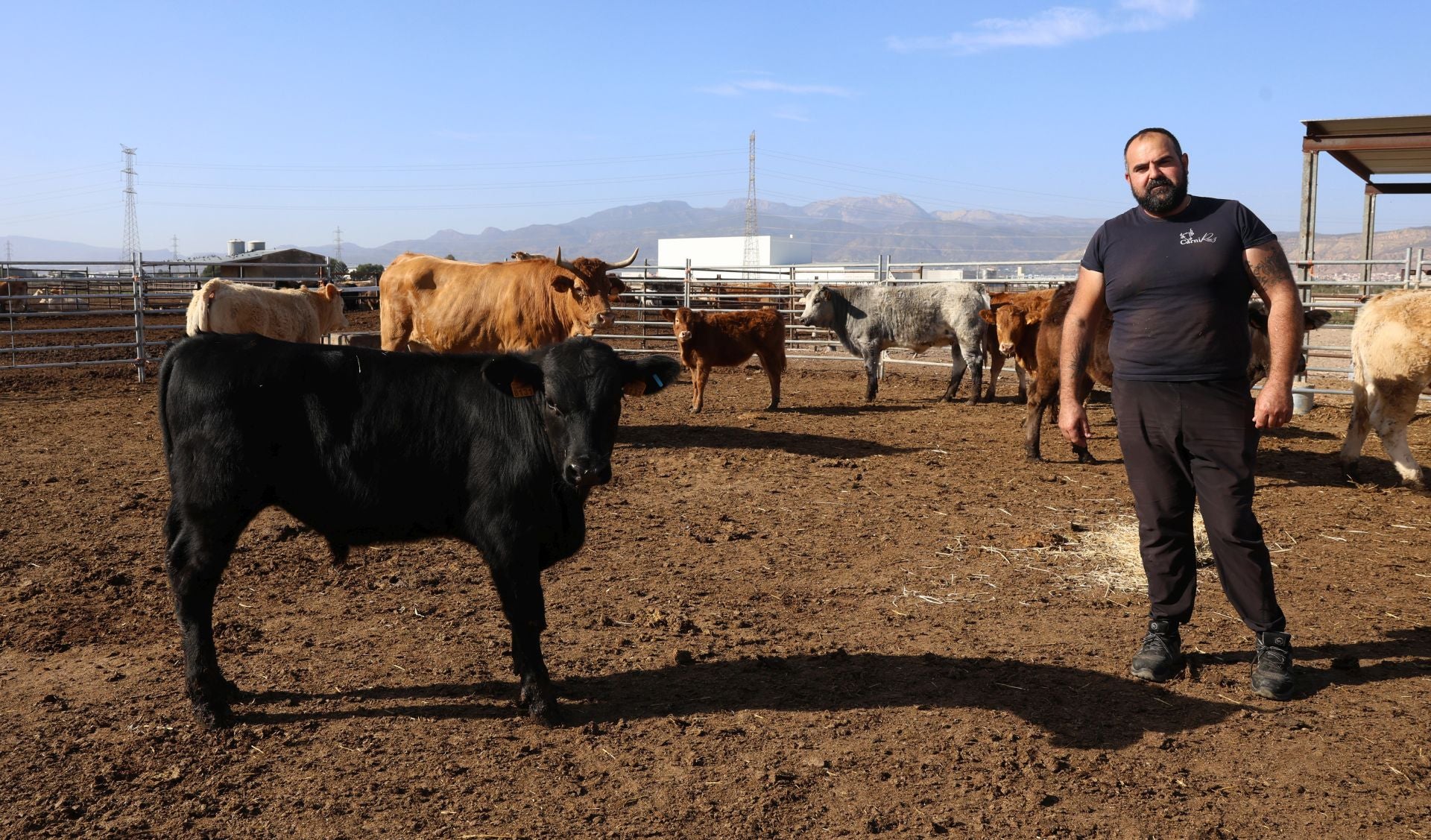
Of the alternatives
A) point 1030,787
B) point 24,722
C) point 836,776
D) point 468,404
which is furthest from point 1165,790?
point 24,722

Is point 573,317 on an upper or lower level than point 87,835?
upper

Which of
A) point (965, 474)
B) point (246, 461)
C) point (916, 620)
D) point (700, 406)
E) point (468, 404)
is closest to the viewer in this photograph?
point (246, 461)

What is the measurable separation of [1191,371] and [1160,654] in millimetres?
1183

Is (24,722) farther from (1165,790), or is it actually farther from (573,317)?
(573,317)

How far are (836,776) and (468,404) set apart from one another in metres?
1.94

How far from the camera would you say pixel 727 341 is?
11.9 m

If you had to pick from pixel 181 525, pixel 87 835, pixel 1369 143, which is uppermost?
pixel 1369 143

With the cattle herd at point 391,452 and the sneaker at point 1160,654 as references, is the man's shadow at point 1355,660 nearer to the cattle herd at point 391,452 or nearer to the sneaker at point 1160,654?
the sneaker at point 1160,654

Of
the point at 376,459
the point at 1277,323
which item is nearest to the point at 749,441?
the point at 376,459

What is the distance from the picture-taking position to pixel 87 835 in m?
2.99

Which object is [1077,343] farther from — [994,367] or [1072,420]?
[994,367]

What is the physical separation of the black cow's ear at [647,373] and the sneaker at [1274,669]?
2.57m

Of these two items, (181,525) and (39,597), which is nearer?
(181,525)

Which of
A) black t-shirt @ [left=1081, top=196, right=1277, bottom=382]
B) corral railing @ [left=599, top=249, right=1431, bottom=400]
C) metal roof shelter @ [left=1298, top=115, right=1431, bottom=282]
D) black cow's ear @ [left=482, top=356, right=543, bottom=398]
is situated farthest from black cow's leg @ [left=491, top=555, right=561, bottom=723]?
metal roof shelter @ [left=1298, top=115, right=1431, bottom=282]
